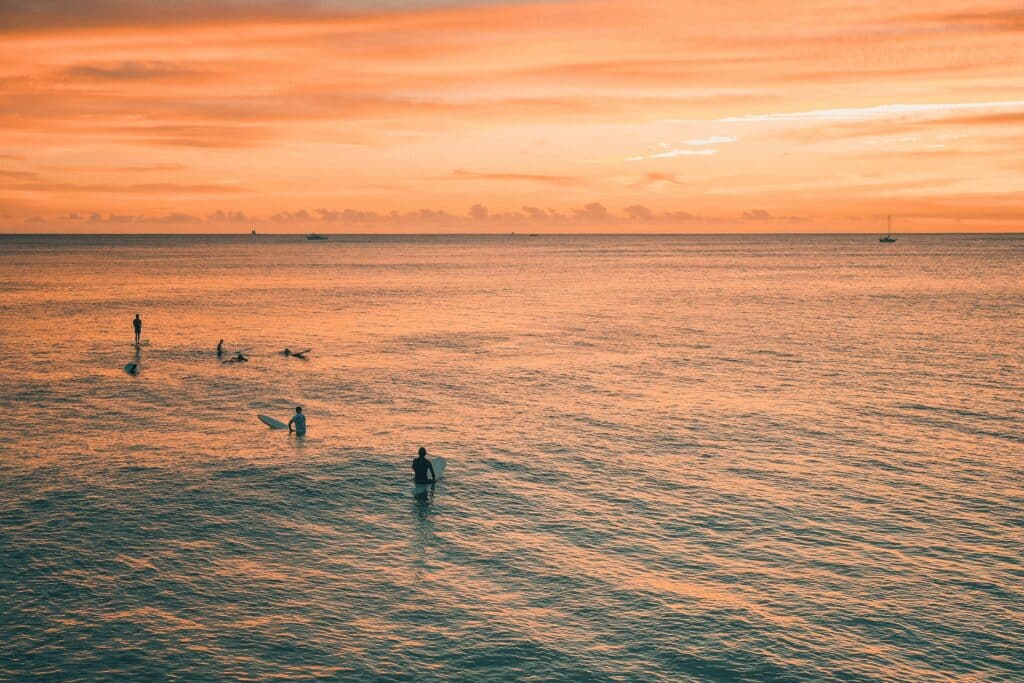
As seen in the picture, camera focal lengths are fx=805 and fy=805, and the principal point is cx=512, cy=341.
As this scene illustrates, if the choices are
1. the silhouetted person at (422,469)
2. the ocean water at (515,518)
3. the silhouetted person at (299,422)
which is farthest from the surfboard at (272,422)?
the silhouetted person at (422,469)

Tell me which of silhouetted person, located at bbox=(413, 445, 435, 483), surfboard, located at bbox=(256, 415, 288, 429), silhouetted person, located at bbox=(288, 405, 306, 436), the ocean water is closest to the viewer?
the ocean water

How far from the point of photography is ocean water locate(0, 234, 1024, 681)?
2453 centimetres

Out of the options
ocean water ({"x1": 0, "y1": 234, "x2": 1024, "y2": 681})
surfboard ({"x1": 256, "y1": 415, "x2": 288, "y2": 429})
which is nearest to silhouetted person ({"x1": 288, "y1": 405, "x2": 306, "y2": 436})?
ocean water ({"x1": 0, "y1": 234, "x2": 1024, "y2": 681})

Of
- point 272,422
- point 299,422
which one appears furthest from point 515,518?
point 272,422

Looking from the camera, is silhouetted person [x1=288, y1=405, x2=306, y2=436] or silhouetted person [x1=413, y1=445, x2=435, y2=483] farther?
silhouetted person [x1=288, y1=405, x2=306, y2=436]

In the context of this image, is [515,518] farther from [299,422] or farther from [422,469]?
[299,422]

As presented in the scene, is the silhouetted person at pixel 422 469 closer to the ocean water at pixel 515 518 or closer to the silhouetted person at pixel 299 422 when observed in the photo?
the ocean water at pixel 515 518

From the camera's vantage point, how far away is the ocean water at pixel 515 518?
2453cm

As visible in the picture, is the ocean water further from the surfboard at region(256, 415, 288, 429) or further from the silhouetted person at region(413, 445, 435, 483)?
the silhouetted person at region(413, 445, 435, 483)

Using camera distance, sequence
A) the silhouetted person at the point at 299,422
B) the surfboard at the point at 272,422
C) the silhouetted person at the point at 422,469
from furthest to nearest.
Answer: the surfboard at the point at 272,422 < the silhouetted person at the point at 299,422 < the silhouetted person at the point at 422,469

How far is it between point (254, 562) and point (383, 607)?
6.17 metres

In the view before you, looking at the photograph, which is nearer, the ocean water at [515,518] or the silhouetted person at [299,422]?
the ocean water at [515,518]

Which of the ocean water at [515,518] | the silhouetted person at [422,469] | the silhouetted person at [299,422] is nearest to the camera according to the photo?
the ocean water at [515,518]

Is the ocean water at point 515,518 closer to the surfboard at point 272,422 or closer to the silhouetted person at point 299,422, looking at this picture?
the surfboard at point 272,422
